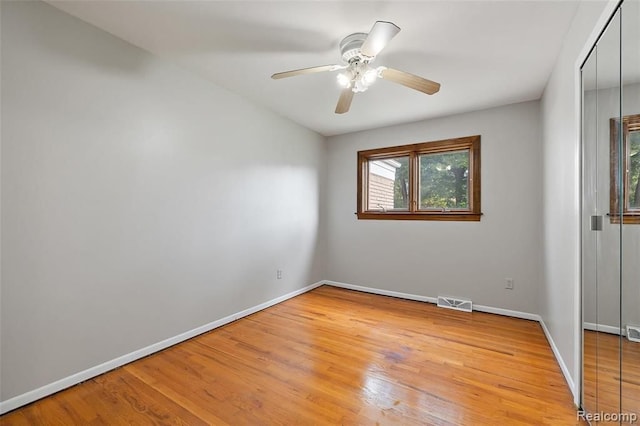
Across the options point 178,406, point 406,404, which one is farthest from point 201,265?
point 406,404

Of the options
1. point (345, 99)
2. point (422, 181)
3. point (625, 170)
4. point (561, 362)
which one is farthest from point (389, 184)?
point (625, 170)

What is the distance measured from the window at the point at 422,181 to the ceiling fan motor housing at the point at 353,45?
2088 mm

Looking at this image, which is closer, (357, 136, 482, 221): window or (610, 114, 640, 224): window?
(610, 114, 640, 224): window

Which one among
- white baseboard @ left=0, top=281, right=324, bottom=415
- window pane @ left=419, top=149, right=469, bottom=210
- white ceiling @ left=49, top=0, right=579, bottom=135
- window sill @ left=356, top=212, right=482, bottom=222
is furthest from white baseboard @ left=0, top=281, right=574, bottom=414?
white ceiling @ left=49, top=0, right=579, bottom=135

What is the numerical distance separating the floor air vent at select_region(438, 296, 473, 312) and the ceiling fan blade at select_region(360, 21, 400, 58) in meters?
2.99

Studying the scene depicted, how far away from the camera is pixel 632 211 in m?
1.14

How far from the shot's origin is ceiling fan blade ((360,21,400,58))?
1432 millimetres

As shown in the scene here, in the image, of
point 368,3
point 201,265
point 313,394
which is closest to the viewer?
point 368,3

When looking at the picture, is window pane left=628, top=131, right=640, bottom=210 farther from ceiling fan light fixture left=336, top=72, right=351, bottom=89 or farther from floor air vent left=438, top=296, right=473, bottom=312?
floor air vent left=438, top=296, right=473, bottom=312

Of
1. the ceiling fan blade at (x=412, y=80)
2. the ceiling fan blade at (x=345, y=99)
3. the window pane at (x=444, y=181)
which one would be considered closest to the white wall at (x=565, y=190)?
the ceiling fan blade at (x=412, y=80)

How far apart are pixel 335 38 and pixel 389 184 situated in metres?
2.43

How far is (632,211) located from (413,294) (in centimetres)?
281

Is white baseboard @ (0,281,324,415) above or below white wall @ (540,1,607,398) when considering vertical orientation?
below

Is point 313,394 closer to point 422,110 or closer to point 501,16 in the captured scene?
point 501,16
